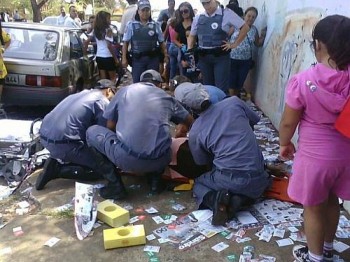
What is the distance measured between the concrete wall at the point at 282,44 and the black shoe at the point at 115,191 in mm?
2376

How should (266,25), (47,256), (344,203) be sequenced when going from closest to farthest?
(47,256) → (344,203) → (266,25)

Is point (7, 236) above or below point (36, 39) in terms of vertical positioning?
below

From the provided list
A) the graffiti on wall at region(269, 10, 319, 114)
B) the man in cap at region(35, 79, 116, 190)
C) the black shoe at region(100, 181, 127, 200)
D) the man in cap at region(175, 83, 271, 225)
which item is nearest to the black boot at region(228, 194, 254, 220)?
the man in cap at region(175, 83, 271, 225)

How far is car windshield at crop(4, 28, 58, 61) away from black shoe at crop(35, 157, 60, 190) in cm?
260

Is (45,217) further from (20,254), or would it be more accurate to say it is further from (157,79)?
(157,79)

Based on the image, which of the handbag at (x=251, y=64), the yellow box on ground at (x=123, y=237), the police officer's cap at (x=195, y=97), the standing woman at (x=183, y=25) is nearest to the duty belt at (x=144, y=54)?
the standing woman at (x=183, y=25)

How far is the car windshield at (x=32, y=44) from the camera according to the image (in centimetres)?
634

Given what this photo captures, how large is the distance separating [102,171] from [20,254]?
45.6 inches

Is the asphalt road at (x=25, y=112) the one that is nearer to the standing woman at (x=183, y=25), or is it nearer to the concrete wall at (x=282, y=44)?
the standing woman at (x=183, y=25)

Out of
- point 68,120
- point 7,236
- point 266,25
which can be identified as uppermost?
point 266,25

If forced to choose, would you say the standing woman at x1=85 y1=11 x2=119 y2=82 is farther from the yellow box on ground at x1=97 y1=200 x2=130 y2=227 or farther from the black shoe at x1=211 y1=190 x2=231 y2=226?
the black shoe at x1=211 y1=190 x2=231 y2=226

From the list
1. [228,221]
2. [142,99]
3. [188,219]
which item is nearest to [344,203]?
[228,221]

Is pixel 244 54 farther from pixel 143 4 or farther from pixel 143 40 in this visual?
pixel 143 4

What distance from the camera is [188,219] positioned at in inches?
138
